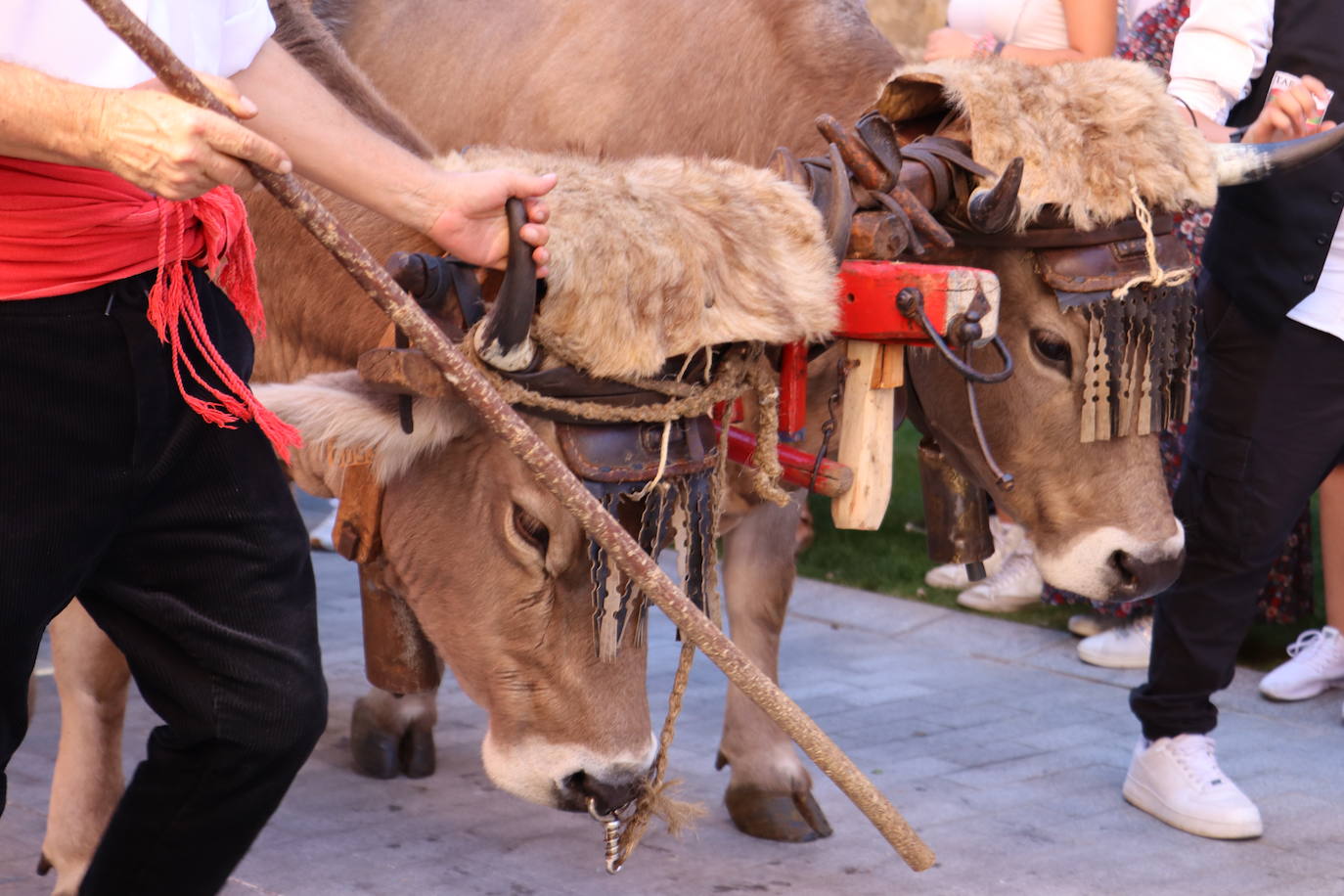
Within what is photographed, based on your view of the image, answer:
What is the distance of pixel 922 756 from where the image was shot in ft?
14.7

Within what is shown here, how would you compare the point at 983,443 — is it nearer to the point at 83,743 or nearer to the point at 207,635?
the point at 207,635

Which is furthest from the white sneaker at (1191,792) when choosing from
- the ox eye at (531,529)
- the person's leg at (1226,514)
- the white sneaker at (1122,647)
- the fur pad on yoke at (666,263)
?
the ox eye at (531,529)

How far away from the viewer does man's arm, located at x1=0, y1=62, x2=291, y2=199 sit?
184 centimetres

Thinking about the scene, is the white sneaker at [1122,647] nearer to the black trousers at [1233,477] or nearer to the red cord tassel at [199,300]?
the black trousers at [1233,477]

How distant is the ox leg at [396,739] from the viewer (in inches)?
169

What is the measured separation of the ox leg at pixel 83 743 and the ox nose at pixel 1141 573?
219 centimetres

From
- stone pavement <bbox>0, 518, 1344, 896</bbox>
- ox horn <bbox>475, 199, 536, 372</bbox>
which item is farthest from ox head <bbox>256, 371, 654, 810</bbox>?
stone pavement <bbox>0, 518, 1344, 896</bbox>

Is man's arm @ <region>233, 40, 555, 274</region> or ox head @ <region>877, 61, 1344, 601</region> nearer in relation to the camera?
man's arm @ <region>233, 40, 555, 274</region>

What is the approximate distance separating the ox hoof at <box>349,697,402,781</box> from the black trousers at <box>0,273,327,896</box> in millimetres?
1691

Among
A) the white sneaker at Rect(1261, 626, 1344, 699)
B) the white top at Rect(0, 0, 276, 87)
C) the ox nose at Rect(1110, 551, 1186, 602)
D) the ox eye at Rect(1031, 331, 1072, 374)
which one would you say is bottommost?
the white sneaker at Rect(1261, 626, 1344, 699)

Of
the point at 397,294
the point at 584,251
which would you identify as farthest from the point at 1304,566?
the point at 397,294

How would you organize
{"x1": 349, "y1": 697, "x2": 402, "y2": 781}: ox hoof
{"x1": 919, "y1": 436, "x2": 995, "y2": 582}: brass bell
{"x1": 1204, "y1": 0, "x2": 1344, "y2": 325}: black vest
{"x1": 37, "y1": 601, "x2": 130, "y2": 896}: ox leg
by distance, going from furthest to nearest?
{"x1": 349, "y1": 697, "x2": 402, "y2": 781}: ox hoof → {"x1": 919, "y1": 436, "x2": 995, "y2": 582}: brass bell → {"x1": 1204, "y1": 0, "x2": 1344, "y2": 325}: black vest → {"x1": 37, "y1": 601, "x2": 130, "y2": 896}: ox leg

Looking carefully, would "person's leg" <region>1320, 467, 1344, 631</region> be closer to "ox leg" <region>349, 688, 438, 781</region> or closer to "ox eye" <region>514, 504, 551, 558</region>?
"ox leg" <region>349, 688, 438, 781</region>

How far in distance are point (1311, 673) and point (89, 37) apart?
4113mm
